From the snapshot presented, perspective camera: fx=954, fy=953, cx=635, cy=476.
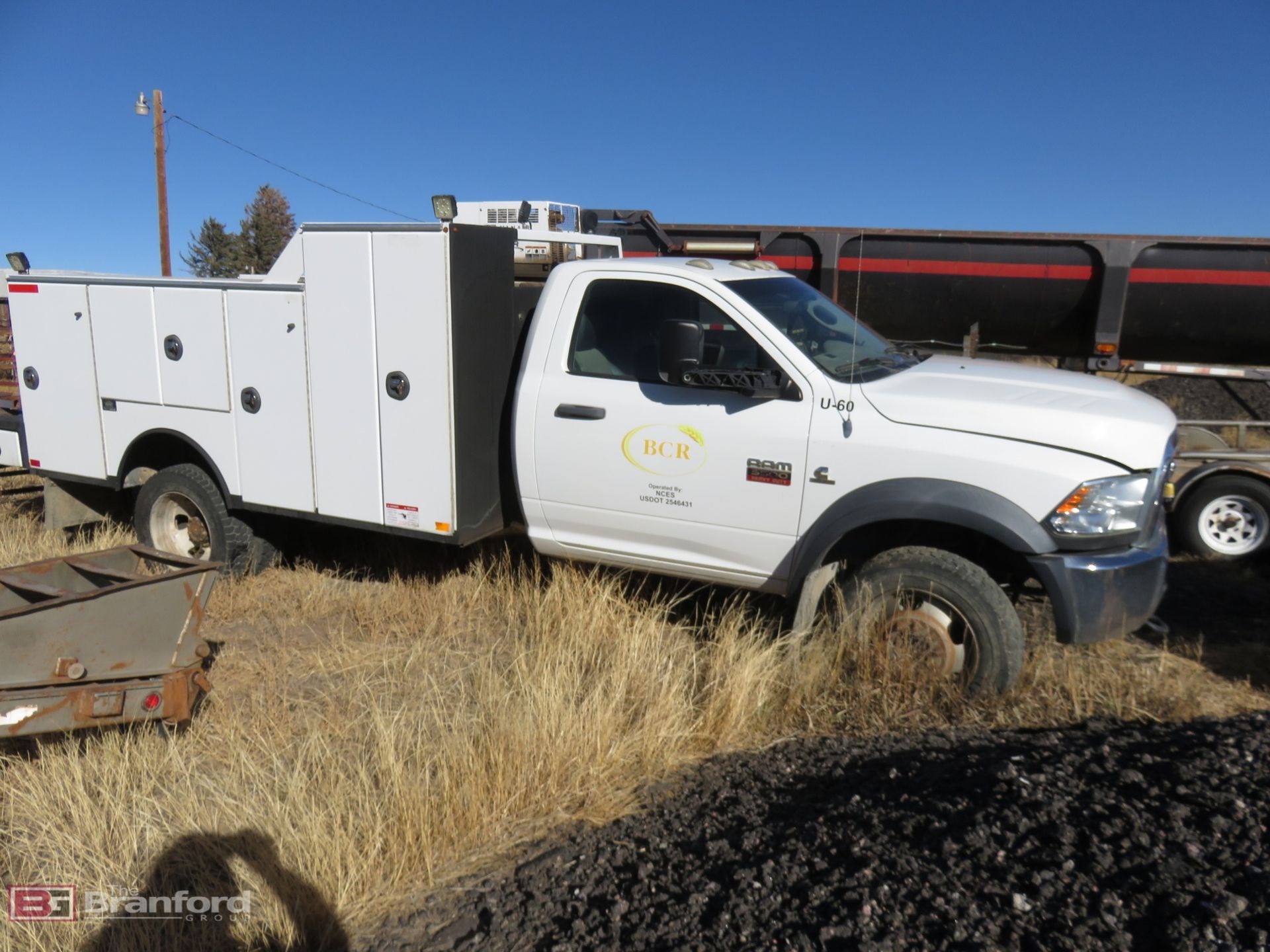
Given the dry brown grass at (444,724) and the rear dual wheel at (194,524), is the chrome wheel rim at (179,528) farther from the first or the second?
the dry brown grass at (444,724)

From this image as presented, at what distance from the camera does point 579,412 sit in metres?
5.03

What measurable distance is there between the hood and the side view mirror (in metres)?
0.83

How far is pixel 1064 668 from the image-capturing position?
4.46m

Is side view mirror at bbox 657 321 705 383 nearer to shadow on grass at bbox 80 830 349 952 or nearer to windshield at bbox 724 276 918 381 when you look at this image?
windshield at bbox 724 276 918 381

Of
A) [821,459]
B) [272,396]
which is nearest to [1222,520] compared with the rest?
[821,459]

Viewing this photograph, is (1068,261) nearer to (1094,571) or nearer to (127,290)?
(1094,571)

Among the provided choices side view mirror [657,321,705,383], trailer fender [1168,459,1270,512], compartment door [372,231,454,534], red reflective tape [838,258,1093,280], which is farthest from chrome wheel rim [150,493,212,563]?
red reflective tape [838,258,1093,280]

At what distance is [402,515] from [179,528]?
207 centimetres

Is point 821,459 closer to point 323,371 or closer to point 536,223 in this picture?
point 323,371

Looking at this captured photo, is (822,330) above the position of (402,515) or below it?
above

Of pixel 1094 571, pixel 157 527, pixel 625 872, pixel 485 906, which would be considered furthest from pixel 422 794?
pixel 157 527

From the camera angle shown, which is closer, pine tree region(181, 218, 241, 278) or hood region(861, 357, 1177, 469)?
hood region(861, 357, 1177, 469)

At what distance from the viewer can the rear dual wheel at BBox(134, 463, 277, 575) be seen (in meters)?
6.23
